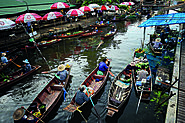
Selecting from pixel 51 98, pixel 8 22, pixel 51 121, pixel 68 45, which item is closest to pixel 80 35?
pixel 68 45

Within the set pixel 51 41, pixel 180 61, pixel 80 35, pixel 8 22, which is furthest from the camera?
pixel 80 35

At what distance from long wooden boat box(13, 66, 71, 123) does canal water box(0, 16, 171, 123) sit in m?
0.71

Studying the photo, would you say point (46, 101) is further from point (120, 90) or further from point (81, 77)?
point (120, 90)

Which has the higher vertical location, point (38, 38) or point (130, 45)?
point (38, 38)

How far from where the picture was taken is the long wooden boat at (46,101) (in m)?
7.46

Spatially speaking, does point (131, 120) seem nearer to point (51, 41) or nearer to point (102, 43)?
point (102, 43)

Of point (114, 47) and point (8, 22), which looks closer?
point (8, 22)

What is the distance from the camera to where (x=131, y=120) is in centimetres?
784

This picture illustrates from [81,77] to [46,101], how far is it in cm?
438

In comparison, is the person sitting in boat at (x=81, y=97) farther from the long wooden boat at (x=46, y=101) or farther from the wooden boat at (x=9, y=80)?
the wooden boat at (x=9, y=80)

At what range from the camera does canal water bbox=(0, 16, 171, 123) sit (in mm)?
8180

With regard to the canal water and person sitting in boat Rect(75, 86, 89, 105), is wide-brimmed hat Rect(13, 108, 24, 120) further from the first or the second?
person sitting in boat Rect(75, 86, 89, 105)

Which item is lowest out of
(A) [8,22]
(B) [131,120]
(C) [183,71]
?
(B) [131,120]

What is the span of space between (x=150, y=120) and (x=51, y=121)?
241 inches
